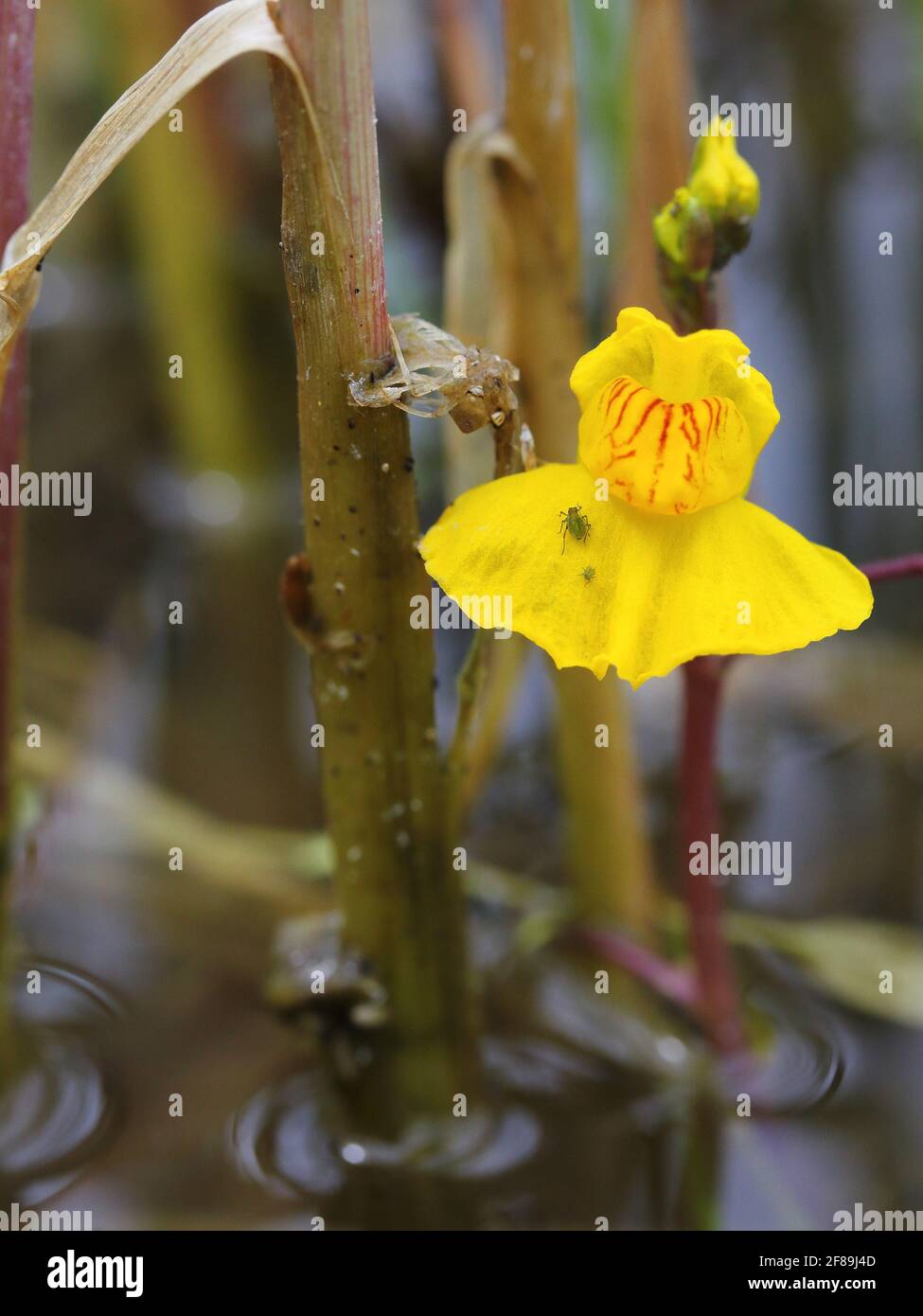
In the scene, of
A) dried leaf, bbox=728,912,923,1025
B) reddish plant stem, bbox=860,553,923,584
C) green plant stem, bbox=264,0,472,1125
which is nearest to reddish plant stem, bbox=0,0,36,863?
green plant stem, bbox=264,0,472,1125

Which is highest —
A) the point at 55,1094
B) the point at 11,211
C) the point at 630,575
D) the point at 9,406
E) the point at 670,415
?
the point at 11,211

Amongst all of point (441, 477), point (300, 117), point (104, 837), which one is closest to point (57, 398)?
point (441, 477)

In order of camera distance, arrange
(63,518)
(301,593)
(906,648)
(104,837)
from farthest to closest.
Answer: (63,518), (906,648), (104,837), (301,593)

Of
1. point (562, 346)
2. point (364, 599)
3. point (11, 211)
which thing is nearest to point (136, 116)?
point (11, 211)

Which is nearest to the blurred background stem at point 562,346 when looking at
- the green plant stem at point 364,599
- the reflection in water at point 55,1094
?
the green plant stem at point 364,599

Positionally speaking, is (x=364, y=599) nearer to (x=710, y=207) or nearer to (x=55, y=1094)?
(x=710, y=207)

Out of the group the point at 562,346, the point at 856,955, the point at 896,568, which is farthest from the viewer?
the point at 856,955

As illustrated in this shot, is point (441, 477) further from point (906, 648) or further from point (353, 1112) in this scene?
point (353, 1112)
